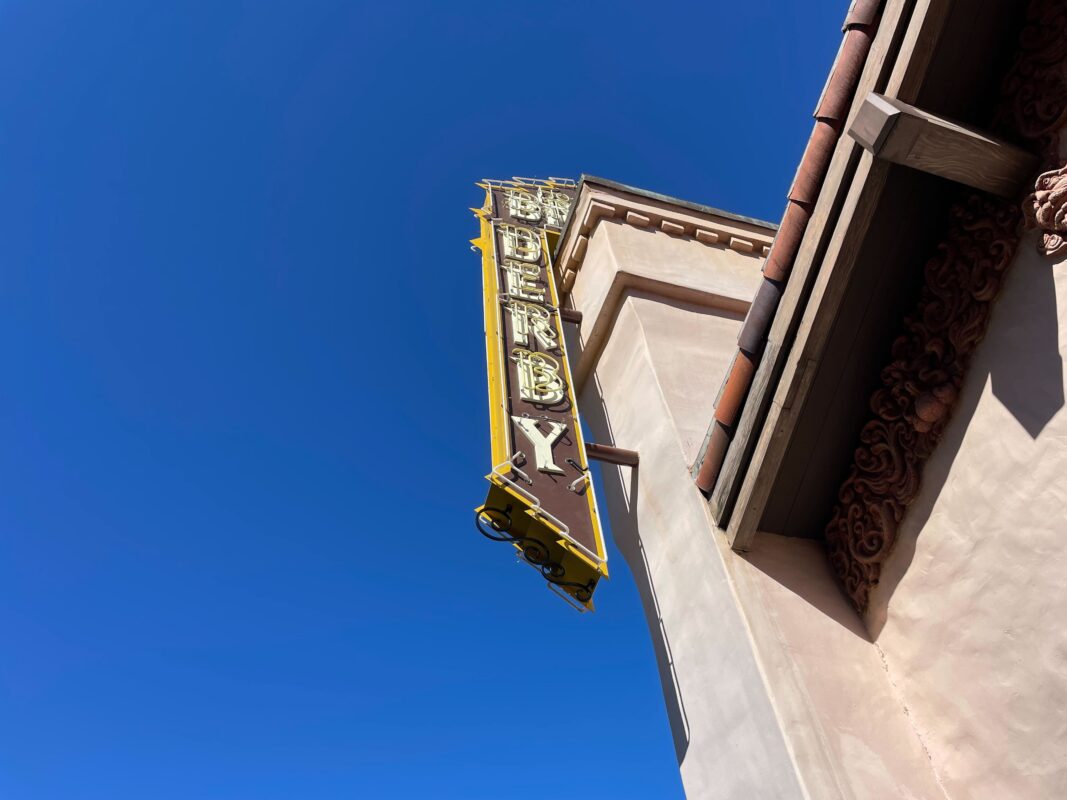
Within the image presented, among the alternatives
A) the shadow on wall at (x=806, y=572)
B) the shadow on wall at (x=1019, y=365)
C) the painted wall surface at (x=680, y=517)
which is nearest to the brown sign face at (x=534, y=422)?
the painted wall surface at (x=680, y=517)

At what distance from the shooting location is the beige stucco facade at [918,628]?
387 centimetres

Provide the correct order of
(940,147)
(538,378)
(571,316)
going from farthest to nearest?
(571,316), (538,378), (940,147)

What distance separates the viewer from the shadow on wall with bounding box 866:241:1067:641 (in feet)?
12.8

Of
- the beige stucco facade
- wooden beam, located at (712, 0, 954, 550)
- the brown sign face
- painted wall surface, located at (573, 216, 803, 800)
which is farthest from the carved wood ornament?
the brown sign face

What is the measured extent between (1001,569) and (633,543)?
329 cm

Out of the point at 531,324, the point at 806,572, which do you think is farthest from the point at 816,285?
the point at 531,324

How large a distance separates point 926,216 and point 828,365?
1.09 metres

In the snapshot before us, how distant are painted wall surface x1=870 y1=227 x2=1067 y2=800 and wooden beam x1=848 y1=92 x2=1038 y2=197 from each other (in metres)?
0.41

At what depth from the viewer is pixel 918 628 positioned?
4.61 metres

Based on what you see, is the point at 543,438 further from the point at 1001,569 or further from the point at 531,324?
the point at 1001,569

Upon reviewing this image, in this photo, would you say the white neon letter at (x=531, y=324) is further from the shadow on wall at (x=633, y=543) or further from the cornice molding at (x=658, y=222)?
the cornice molding at (x=658, y=222)

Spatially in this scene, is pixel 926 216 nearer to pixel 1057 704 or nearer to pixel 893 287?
pixel 893 287

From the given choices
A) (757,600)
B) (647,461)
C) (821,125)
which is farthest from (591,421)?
(821,125)

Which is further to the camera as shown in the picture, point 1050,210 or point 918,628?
point 918,628
